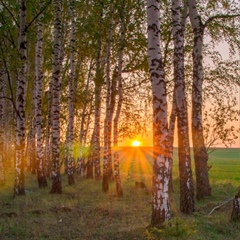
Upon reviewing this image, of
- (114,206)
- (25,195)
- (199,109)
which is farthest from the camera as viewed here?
(199,109)

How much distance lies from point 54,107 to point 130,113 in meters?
7.04

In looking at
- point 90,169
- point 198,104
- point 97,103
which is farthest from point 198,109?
point 90,169

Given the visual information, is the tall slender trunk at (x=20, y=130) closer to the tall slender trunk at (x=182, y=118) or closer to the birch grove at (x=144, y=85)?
the birch grove at (x=144, y=85)

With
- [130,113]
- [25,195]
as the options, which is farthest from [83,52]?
[25,195]

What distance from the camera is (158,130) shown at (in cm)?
973

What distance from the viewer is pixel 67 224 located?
11062 mm

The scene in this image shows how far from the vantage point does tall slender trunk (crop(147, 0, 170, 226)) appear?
963 centimetres

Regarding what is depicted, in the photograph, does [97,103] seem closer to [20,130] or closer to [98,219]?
[20,130]

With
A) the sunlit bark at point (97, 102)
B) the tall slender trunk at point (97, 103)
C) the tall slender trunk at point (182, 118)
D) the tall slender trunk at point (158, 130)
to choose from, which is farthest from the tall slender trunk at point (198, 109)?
the tall slender trunk at point (158, 130)

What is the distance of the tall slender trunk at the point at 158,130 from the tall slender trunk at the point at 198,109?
7.74 metres

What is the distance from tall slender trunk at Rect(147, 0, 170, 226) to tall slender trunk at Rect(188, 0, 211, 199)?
7.74 metres

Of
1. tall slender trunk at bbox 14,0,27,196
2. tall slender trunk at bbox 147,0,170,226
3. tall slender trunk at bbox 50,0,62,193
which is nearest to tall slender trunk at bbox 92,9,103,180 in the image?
tall slender trunk at bbox 50,0,62,193

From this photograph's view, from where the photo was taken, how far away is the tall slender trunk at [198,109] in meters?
17.2

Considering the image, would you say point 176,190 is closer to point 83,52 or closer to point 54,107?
point 54,107
